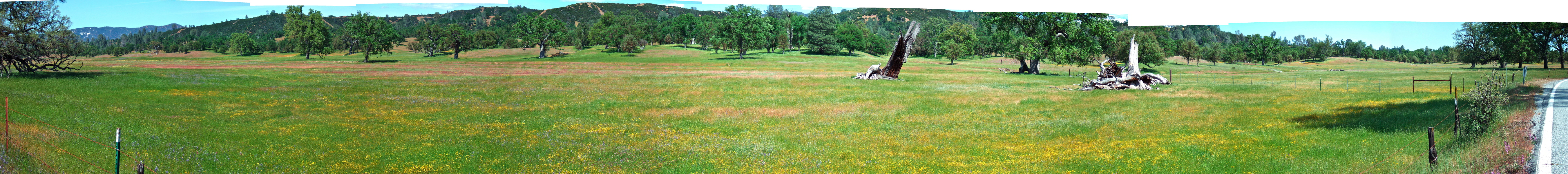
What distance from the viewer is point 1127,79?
13.2 metres

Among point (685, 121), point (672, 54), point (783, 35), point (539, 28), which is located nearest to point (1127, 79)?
point (783, 35)

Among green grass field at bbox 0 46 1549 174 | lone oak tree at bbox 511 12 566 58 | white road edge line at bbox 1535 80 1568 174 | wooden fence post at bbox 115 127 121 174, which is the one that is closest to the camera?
wooden fence post at bbox 115 127 121 174

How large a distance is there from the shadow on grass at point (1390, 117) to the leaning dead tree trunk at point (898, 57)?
612 cm

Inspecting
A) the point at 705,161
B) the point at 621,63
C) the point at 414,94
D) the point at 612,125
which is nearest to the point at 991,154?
the point at 705,161

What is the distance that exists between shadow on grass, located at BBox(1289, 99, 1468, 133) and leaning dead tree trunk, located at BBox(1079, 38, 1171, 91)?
3.47 metres

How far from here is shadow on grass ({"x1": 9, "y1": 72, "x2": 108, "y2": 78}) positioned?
7.47 meters

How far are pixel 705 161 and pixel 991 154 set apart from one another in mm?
3175

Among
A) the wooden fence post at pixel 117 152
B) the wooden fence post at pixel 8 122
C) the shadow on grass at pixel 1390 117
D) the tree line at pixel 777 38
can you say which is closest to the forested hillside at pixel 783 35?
the tree line at pixel 777 38

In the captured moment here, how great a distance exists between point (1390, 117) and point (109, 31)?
14.3 metres

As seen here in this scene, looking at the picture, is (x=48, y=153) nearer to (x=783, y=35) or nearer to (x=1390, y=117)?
(x=783, y=35)

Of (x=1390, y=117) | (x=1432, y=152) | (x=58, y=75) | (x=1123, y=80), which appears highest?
(x=58, y=75)

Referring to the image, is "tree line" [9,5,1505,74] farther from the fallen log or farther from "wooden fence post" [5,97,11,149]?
"wooden fence post" [5,97,11,149]

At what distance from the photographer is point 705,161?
774 centimetres

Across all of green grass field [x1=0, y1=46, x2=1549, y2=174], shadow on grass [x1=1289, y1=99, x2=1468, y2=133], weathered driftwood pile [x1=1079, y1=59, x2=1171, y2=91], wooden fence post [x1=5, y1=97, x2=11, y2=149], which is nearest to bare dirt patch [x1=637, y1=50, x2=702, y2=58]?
green grass field [x1=0, y1=46, x2=1549, y2=174]
